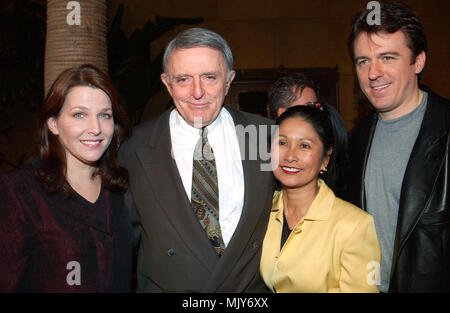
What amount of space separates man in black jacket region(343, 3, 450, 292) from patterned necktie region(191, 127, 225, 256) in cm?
79

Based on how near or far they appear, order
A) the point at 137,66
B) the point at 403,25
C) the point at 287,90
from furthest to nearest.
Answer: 1. the point at 137,66
2. the point at 287,90
3. the point at 403,25

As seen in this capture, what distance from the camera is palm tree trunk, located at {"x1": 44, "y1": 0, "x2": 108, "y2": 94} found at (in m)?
2.36

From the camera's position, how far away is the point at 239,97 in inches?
204

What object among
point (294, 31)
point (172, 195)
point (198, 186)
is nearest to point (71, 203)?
point (172, 195)

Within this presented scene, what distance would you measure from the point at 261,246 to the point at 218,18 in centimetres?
446

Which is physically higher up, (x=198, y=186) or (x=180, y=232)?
(x=198, y=186)

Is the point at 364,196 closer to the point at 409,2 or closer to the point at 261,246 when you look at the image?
the point at 261,246

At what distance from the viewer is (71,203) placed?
1526 millimetres

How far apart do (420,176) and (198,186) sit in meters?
1.05

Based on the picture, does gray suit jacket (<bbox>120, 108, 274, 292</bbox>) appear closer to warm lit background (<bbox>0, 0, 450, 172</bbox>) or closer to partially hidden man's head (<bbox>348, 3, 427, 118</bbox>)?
partially hidden man's head (<bbox>348, 3, 427, 118</bbox>)

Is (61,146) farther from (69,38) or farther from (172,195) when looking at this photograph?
(69,38)

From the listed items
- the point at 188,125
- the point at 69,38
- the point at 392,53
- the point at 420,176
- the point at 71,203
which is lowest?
the point at 71,203

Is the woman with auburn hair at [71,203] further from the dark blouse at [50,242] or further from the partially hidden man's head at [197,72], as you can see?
the partially hidden man's head at [197,72]
